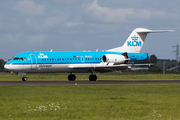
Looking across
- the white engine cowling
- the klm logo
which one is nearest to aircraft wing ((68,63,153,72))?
the white engine cowling

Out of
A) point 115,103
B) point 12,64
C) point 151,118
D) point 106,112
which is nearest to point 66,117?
point 106,112

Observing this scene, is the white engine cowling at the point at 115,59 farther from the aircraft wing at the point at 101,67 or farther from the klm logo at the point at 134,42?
the klm logo at the point at 134,42

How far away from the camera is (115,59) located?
48438mm

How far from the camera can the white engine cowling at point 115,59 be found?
48.3 meters

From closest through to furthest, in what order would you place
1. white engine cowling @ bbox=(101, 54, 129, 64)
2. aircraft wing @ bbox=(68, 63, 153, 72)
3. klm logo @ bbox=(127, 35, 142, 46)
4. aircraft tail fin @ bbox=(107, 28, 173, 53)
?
aircraft wing @ bbox=(68, 63, 153, 72) → white engine cowling @ bbox=(101, 54, 129, 64) → aircraft tail fin @ bbox=(107, 28, 173, 53) → klm logo @ bbox=(127, 35, 142, 46)

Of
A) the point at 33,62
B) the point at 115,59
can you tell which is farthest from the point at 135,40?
the point at 33,62

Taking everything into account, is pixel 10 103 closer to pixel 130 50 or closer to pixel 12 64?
pixel 12 64

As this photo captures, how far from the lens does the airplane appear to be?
45.1 meters

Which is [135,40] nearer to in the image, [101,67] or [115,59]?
[115,59]

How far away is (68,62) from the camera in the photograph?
47594 millimetres

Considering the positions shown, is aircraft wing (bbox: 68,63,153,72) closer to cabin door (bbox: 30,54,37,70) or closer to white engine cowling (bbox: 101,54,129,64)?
white engine cowling (bbox: 101,54,129,64)

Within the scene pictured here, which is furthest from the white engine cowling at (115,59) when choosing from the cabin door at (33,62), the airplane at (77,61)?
the cabin door at (33,62)

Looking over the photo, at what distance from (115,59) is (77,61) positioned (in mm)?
5451

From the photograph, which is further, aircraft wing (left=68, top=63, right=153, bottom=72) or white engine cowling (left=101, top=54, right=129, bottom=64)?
white engine cowling (left=101, top=54, right=129, bottom=64)
